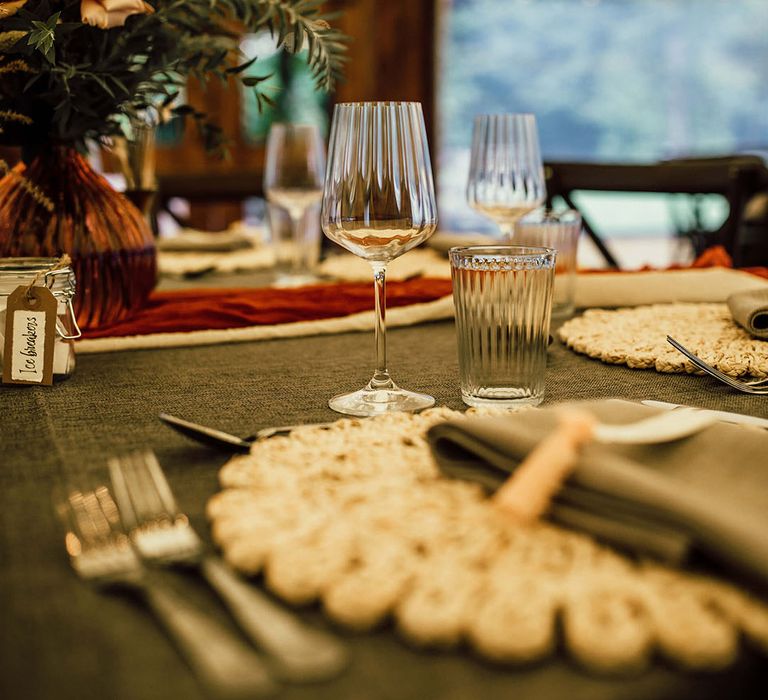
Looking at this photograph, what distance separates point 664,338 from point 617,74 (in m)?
6.69

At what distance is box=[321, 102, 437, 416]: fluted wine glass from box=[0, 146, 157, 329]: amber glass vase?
1.36 feet

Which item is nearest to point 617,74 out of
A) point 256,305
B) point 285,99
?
point 285,99

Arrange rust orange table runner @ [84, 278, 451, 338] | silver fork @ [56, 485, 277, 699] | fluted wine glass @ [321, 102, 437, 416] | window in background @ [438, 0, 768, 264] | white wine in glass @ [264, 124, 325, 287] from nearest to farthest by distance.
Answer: silver fork @ [56, 485, 277, 699], fluted wine glass @ [321, 102, 437, 416], rust orange table runner @ [84, 278, 451, 338], white wine in glass @ [264, 124, 325, 287], window in background @ [438, 0, 768, 264]

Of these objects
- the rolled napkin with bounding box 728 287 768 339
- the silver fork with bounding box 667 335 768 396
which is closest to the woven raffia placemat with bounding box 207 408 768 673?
the silver fork with bounding box 667 335 768 396

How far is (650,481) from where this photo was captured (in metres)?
0.46

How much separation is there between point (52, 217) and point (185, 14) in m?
0.29

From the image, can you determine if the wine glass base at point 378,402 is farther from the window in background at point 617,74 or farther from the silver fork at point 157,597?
the window in background at point 617,74

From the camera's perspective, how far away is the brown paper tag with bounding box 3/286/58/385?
89 cm

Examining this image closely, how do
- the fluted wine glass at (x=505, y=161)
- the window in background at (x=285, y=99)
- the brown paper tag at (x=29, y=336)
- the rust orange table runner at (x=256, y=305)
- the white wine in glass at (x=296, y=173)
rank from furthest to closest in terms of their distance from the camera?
the window in background at (x=285, y=99) → the white wine in glass at (x=296, y=173) → the fluted wine glass at (x=505, y=161) → the rust orange table runner at (x=256, y=305) → the brown paper tag at (x=29, y=336)

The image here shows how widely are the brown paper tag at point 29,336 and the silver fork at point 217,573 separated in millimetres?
356

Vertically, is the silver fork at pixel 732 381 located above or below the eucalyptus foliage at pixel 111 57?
below

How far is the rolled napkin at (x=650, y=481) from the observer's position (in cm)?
43

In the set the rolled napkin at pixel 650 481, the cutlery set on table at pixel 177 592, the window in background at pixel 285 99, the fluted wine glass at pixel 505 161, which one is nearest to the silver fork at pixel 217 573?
the cutlery set on table at pixel 177 592

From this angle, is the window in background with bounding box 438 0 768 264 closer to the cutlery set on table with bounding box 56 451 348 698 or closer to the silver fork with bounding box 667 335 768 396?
the silver fork with bounding box 667 335 768 396
